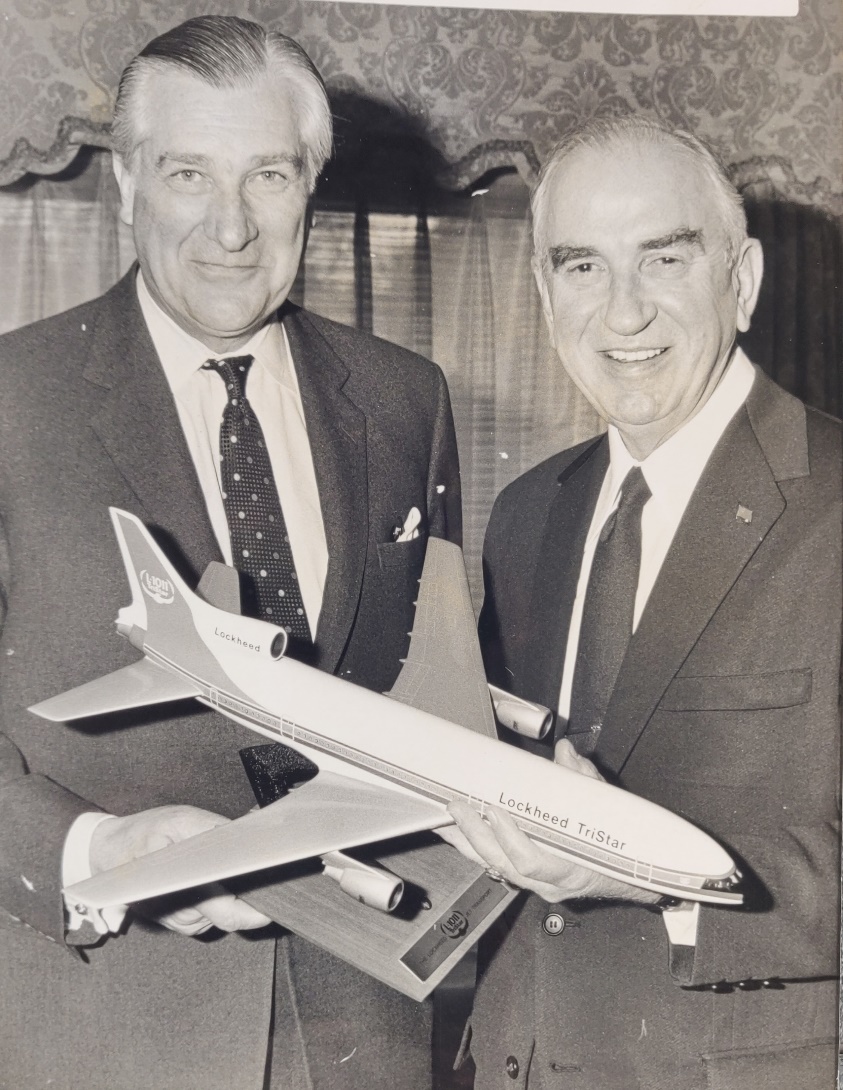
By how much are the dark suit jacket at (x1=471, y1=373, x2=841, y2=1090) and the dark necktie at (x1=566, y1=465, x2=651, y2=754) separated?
0.05 metres

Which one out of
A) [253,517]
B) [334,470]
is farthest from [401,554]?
[253,517]

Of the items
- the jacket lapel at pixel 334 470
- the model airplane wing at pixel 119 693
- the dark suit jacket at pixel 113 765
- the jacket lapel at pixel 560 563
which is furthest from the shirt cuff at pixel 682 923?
the model airplane wing at pixel 119 693

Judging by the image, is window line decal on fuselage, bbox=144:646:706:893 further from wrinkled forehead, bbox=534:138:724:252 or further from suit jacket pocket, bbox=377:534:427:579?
wrinkled forehead, bbox=534:138:724:252

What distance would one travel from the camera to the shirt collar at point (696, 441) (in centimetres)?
236

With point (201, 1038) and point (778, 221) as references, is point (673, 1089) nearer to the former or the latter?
point (201, 1038)

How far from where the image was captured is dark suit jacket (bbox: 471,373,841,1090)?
222 centimetres

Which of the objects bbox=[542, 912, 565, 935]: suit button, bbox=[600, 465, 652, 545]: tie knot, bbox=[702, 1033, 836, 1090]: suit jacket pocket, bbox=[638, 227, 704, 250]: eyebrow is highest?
bbox=[638, 227, 704, 250]: eyebrow

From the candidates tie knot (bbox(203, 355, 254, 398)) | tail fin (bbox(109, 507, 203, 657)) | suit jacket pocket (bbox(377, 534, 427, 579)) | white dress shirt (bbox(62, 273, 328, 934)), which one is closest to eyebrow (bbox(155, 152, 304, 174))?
white dress shirt (bbox(62, 273, 328, 934))

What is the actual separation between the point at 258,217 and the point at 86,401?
0.64 meters

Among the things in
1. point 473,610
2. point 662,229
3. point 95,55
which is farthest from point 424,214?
point 473,610

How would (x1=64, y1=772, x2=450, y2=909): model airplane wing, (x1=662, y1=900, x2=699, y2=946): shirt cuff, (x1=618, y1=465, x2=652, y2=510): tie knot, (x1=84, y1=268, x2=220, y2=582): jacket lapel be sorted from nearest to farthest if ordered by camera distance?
(x1=64, y1=772, x2=450, y2=909): model airplane wing, (x1=662, y1=900, x2=699, y2=946): shirt cuff, (x1=84, y1=268, x2=220, y2=582): jacket lapel, (x1=618, y1=465, x2=652, y2=510): tie knot

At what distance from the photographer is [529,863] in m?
2.13

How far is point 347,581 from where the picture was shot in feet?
8.01

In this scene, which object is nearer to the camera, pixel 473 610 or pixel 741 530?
pixel 741 530
